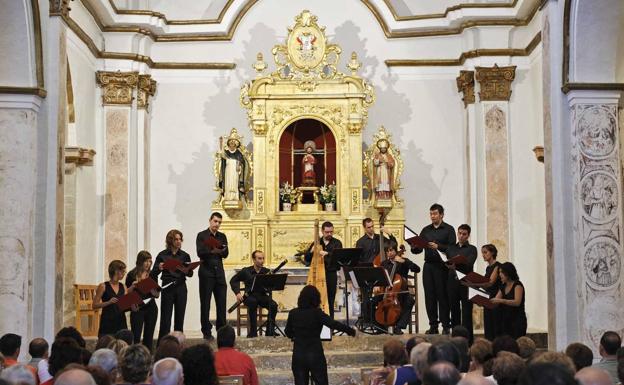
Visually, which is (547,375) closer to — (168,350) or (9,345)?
(168,350)

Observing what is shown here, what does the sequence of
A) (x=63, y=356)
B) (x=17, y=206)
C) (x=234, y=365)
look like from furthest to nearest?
(x=17, y=206) → (x=234, y=365) → (x=63, y=356)

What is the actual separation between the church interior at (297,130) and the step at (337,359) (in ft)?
9.78

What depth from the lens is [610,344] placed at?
6703 millimetres

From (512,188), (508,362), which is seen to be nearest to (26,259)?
(508,362)

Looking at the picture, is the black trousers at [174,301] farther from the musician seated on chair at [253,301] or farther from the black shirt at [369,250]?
the black shirt at [369,250]

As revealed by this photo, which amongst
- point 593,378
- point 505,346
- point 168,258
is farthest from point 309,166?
point 593,378

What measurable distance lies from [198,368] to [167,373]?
0.20 m

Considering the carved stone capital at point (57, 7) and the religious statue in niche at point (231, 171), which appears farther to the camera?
the religious statue in niche at point (231, 171)

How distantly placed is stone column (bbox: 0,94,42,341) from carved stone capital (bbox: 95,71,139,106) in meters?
5.75

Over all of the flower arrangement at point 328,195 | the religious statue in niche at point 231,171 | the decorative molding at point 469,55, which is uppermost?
the decorative molding at point 469,55

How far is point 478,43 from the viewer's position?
1638 cm

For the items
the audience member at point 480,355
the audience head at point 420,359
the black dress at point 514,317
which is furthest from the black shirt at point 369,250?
the audience head at point 420,359

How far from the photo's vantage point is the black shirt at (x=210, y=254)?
1172 centimetres

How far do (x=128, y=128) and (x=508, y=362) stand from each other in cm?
1170
